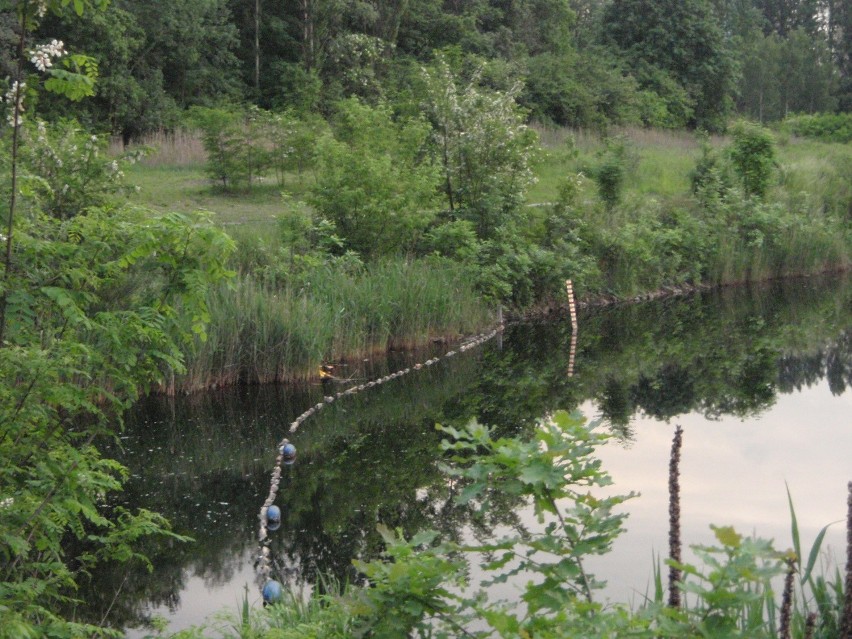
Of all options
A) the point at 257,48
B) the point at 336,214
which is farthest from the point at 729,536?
the point at 257,48

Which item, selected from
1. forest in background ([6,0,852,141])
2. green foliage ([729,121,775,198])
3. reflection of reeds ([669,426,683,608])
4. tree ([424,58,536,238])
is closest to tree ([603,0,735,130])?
forest in background ([6,0,852,141])

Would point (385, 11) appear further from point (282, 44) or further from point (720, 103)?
point (720, 103)

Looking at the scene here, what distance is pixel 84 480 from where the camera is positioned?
204 inches

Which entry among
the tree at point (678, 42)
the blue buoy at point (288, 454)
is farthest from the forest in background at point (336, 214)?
the blue buoy at point (288, 454)

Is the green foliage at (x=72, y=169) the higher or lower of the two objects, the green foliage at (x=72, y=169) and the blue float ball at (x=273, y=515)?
the higher

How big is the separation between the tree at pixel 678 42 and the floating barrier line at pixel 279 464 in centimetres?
3306

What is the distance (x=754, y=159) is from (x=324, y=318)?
14.5 metres

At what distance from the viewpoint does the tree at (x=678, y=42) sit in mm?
48250

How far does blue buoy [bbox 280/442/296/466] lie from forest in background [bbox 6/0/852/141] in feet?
40.7

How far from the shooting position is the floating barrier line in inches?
306

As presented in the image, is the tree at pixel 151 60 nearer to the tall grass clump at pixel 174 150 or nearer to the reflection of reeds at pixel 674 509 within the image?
the tall grass clump at pixel 174 150

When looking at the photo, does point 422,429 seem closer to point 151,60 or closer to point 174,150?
point 174,150

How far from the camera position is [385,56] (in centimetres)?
3866

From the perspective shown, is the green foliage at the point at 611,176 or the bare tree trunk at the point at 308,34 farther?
the bare tree trunk at the point at 308,34
